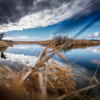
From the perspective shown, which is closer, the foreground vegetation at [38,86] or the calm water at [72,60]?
the foreground vegetation at [38,86]

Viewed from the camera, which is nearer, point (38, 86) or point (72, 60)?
point (38, 86)

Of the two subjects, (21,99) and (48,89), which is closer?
(21,99)

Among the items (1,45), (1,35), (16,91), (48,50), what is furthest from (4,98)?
(1,35)

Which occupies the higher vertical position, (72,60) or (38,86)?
(38,86)

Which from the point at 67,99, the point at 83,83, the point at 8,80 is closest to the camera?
the point at 67,99

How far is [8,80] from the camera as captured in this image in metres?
0.87

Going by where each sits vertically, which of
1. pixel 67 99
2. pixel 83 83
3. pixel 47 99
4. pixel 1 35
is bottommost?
pixel 83 83

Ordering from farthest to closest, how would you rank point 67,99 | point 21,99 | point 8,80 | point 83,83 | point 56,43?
point 83,83 → point 56,43 → point 8,80 → point 67,99 → point 21,99

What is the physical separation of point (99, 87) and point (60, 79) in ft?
3.32

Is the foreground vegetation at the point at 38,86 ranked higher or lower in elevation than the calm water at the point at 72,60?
higher

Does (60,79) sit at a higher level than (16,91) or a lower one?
lower

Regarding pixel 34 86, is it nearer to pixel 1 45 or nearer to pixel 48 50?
pixel 48 50

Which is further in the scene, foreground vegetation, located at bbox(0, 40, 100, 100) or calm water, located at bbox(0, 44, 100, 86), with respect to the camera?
calm water, located at bbox(0, 44, 100, 86)

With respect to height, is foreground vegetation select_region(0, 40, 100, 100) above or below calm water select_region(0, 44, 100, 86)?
above
